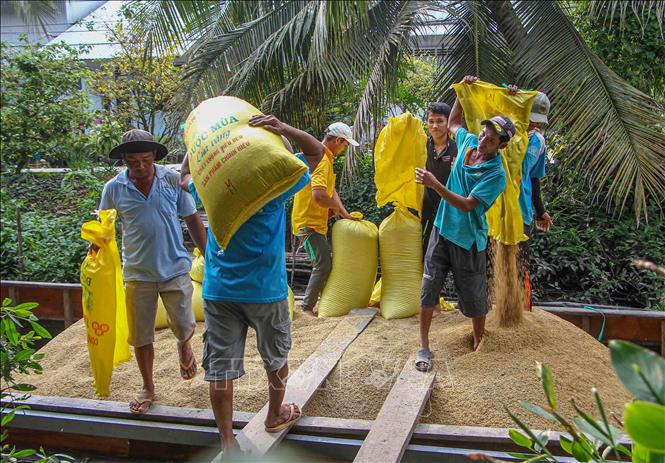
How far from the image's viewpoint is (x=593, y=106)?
231 inches

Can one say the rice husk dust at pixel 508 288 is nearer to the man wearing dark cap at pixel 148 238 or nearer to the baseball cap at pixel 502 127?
the baseball cap at pixel 502 127

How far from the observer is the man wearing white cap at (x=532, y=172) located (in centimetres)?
473

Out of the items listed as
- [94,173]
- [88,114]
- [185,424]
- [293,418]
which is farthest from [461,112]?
[88,114]

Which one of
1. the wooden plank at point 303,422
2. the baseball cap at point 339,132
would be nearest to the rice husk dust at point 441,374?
the wooden plank at point 303,422


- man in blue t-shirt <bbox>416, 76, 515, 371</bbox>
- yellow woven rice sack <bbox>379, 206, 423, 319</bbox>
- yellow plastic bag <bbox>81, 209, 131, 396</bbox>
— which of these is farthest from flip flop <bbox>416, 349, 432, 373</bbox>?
yellow plastic bag <bbox>81, 209, 131, 396</bbox>

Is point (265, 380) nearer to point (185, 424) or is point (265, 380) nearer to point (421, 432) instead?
point (185, 424)

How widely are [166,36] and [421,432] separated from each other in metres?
4.52

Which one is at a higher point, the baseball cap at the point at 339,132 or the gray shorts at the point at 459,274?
the baseball cap at the point at 339,132

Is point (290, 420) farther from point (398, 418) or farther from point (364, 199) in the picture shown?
point (364, 199)

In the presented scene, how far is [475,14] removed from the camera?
6223 mm

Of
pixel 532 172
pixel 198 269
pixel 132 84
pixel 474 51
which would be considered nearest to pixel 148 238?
Result: pixel 198 269

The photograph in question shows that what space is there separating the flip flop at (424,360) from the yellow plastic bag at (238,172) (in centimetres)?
160

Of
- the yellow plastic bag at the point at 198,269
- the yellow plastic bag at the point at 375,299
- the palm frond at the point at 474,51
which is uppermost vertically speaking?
the palm frond at the point at 474,51

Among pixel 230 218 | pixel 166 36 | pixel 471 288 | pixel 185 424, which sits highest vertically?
pixel 166 36
